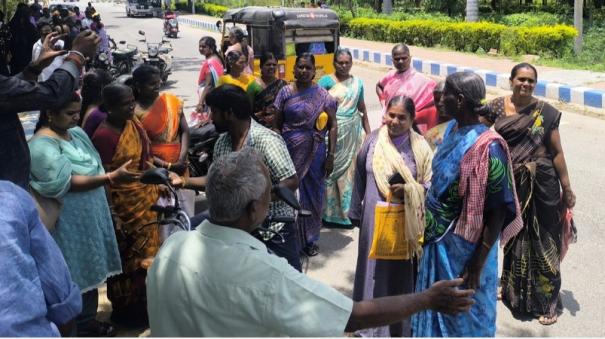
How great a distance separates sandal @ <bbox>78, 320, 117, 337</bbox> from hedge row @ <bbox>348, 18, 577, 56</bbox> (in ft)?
47.1

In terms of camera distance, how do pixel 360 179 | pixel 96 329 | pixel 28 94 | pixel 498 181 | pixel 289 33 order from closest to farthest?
pixel 28 94, pixel 498 181, pixel 360 179, pixel 96 329, pixel 289 33

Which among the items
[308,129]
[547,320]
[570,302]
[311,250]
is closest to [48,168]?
[308,129]

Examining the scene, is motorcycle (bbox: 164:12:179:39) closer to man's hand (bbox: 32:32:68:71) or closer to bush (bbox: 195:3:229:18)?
bush (bbox: 195:3:229:18)

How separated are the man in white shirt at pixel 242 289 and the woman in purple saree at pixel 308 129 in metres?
2.77

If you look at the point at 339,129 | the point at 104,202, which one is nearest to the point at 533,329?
the point at 339,129

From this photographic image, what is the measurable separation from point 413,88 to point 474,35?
43.4 ft

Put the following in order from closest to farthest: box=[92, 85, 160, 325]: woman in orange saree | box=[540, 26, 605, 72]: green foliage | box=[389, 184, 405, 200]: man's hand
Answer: box=[389, 184, 405, 200]: man's hand < box=[92, 85, 160, 325]: woman in orange saree < box=[540, 26, 605, 72]: green foliage

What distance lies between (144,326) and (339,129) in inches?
95.3

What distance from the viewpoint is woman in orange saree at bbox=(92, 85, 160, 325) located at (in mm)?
3674

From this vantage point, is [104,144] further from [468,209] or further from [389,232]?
[468,209]

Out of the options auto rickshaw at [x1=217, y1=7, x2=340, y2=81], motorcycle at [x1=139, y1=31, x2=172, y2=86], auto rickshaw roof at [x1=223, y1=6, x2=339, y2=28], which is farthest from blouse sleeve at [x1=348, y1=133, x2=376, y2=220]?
motorcycle at [x1=139, y1=31, x2=172, y2=86]

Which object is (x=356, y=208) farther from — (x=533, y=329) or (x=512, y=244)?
(x=533, y=329)

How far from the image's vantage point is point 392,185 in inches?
129

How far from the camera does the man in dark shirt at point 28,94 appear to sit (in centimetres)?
259
